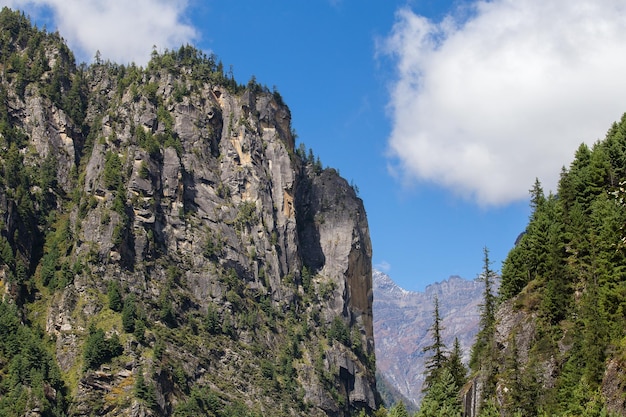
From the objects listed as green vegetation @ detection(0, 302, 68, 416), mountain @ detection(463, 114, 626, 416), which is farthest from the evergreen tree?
green vegetation @ detection(0, 302, 68, 416)

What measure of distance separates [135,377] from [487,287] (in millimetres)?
106632

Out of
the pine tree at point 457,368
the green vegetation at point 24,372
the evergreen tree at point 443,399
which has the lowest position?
the evergreen tree at point 443,399

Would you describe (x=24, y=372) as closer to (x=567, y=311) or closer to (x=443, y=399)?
(x=443, y=399)

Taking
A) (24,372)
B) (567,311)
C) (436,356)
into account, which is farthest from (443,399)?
(24,372)

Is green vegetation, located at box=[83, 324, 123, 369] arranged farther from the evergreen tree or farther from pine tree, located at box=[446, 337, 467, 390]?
the evergreen tree

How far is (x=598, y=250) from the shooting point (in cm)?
8838

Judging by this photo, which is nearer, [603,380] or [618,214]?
[603,380]

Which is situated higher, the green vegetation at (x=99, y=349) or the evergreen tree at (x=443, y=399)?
the green vegetation at (x=99, y=349)

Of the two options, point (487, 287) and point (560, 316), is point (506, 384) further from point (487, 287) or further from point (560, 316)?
point (487, 287)

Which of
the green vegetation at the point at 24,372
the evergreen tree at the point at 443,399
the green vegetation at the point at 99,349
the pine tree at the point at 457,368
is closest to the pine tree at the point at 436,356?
the pine tree at the point at 457,368

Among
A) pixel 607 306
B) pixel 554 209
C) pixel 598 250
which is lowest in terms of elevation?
pixel 607 306

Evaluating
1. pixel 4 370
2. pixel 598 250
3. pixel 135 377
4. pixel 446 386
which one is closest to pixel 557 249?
pixel 598 250

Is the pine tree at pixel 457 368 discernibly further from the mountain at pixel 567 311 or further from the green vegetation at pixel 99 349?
the green vegetation at pixel 99 349

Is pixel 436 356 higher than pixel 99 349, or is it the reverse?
pixel 99 349
